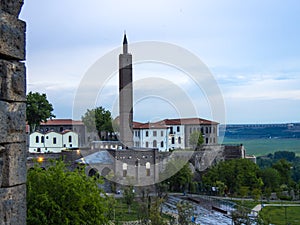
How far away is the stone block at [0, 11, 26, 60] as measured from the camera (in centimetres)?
425

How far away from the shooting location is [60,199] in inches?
598

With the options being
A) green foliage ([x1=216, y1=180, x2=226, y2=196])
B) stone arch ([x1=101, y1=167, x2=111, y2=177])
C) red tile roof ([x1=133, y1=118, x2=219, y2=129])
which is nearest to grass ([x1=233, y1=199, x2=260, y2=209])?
green foliage ([x1=216, y1=180, x2=226, y2=196])

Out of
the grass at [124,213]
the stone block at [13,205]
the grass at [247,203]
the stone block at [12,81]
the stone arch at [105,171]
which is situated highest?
the stone block at [12,81]

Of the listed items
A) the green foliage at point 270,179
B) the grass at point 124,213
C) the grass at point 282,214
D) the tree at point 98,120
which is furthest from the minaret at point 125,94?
the grass at point 282,214

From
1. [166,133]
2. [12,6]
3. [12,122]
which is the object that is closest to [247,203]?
[166,133]

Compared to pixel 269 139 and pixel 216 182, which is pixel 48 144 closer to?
pixel 216 182

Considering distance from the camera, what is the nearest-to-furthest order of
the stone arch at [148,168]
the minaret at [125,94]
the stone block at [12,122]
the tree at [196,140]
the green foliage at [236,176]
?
the stone block at [12,122]
the green foliage at [236,176]
the stone arch at [148,168]
the minaret at [125,94]
the tree at [196,140]

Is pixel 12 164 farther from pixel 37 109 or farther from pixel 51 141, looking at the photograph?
pixel 51 141

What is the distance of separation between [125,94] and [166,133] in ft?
53.7

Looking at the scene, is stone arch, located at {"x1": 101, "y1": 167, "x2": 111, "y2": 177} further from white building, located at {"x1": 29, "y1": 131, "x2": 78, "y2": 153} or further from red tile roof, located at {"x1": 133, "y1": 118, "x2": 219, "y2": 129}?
red tile roof, located at {"x1": 133, "y1": 118, "x2": 219, "y2": 129}

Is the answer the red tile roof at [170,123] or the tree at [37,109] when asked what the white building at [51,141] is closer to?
the tree at [37,109]

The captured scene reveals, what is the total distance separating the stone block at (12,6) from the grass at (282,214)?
31.1m

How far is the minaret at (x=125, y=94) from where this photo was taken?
2598 inches

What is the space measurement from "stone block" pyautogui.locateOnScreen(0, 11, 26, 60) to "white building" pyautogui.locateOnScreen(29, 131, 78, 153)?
60071mm
